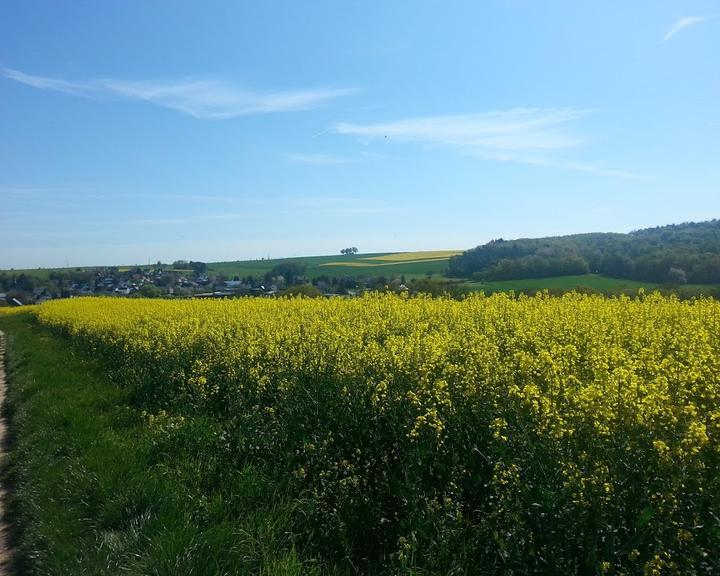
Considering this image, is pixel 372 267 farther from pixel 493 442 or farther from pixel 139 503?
pixel 493 442

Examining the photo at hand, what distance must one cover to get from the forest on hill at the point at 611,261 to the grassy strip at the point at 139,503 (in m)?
21.7

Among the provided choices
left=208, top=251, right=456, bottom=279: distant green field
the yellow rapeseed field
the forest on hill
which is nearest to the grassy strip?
the yellow rapeseed field

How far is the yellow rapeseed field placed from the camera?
10.5 feet

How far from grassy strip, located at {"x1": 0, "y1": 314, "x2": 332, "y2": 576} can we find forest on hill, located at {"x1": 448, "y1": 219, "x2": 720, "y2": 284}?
21.7 metres

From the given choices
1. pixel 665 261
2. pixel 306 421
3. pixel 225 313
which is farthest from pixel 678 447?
pixel 665 261

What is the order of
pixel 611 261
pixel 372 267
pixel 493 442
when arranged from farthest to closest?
pixel 372 267 < pixel 611 261 < pixel 493 442

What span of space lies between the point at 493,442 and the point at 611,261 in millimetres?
31325

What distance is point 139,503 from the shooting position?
5.14m

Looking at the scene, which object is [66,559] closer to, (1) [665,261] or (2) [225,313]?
(2) [225,313]

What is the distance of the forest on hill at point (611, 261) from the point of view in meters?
23.6

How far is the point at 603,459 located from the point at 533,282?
31.6m

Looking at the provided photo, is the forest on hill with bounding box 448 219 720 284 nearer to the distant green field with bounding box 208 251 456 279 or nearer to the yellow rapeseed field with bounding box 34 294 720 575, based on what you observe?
the distant green field with bounding box 208 251 456 279

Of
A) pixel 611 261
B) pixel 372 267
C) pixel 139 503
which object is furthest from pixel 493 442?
pixel 372 267

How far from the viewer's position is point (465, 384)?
16.9 feet
